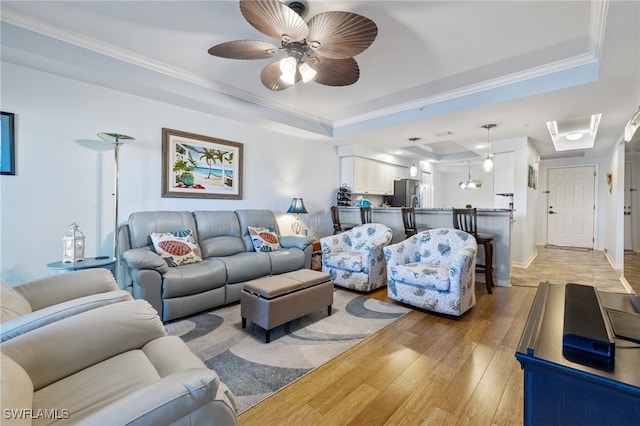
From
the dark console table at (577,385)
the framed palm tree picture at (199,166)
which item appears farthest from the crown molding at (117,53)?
the dark console table at (577,385)

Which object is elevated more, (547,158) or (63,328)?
(547,158)

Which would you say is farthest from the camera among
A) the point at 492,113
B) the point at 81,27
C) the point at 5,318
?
the point at 492,113

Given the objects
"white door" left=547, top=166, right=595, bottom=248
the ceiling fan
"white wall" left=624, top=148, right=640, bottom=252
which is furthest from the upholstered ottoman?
"white door" left=547, top=166, right=595, bottom=248

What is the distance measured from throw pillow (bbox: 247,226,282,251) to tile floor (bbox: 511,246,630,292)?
3.50 meters

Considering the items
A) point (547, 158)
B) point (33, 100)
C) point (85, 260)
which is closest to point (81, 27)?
point (33, 100)

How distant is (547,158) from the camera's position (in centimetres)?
720

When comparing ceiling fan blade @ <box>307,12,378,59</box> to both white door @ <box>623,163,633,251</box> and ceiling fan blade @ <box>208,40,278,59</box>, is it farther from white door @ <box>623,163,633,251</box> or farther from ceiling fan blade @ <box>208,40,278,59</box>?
white door @ <box>623,163,633,251</box>

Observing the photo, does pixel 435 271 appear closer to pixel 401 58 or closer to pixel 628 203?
pixel 401 58

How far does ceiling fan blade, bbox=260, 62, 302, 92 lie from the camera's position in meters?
2.49

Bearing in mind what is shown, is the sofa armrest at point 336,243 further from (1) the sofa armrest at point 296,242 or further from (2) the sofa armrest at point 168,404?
(2) the sofa armrest at point 168,404

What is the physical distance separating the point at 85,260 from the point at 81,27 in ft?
6.82

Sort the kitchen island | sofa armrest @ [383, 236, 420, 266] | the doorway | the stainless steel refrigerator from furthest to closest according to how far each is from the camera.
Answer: the stainless steel refrigerator → the doorway → the kitchen island → sofa armrest @ [383, 236, 420, 266]

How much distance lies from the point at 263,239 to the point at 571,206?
7888 millimetres

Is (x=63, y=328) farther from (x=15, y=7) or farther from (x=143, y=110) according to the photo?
(x=143, y=110)
